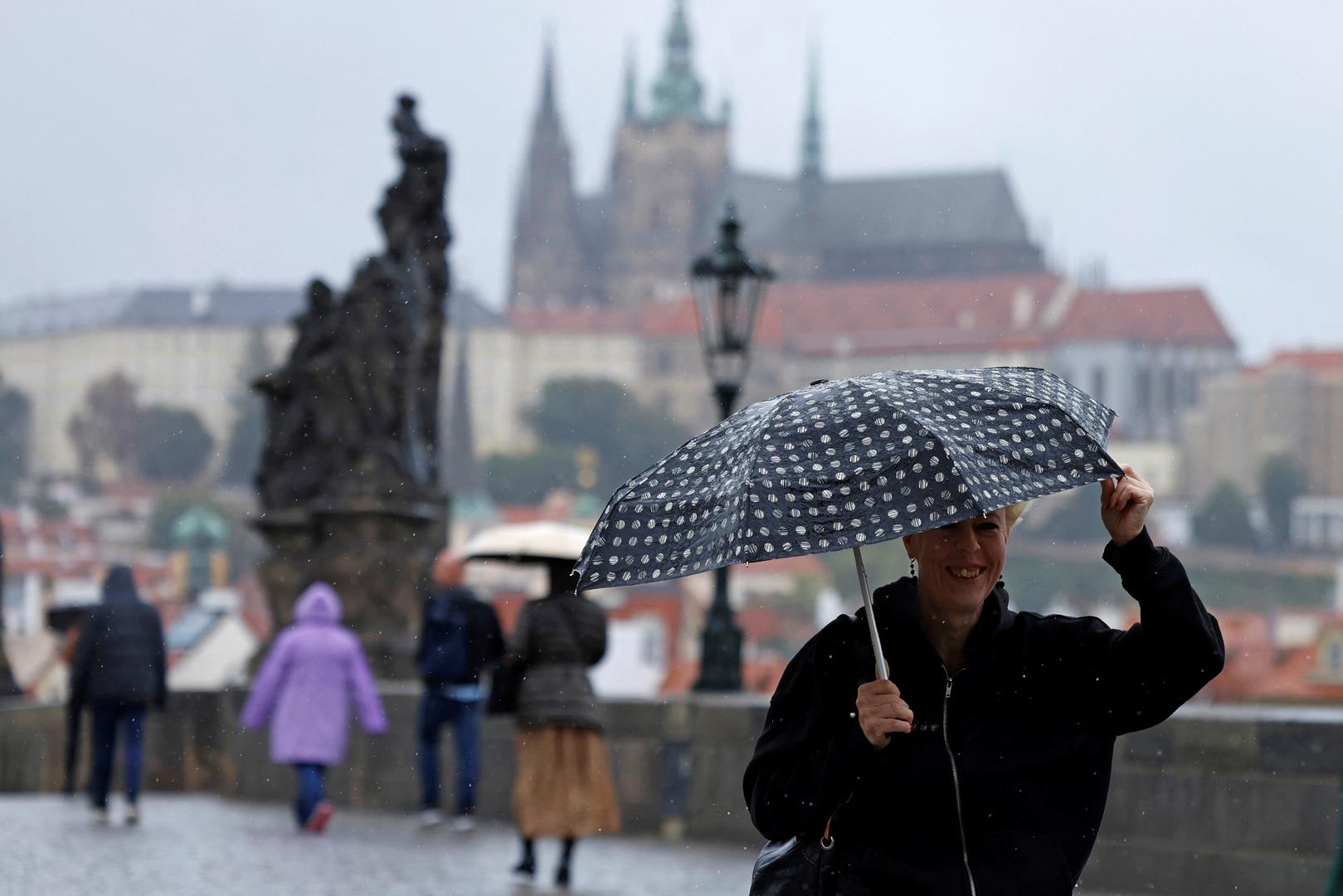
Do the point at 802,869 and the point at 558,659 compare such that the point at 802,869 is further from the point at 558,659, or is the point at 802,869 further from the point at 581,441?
the point at 581,441

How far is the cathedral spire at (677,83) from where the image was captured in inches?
5940

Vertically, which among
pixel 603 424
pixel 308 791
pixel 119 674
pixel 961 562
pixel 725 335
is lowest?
pixel 308 791

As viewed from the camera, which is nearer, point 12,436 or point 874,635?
point 874,635

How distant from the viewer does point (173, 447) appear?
133750 mm

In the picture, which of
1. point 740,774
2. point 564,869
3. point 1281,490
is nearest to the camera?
point 564,869

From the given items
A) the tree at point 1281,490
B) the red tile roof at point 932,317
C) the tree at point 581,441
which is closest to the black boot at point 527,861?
the tree at point 1281,490

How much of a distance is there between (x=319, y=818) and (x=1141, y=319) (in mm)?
125245

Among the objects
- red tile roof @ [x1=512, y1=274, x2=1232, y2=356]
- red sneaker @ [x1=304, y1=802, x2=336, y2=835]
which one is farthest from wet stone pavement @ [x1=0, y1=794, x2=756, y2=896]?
red tile roof @ [x1=512, y1=274, x2=1232, y2=356]

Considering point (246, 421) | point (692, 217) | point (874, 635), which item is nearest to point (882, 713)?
point (874, 635)

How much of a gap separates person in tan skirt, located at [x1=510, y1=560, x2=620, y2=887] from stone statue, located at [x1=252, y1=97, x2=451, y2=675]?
5696 millimetres

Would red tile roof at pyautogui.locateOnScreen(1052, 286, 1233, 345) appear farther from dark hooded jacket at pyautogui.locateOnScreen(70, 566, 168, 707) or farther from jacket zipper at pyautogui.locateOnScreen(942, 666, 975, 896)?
jacket zipper at pyautogui.locateOnScreen(942, 666, 975, 896)

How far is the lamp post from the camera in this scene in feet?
36.7

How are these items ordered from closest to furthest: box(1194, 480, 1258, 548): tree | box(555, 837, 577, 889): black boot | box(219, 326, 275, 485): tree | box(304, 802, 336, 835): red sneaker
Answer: box(555, 837, 577, 889): black boot, box(304, 802, 336, 835): red sneaker, box(1194, 480, 1258, 548): tree, box(219, 326, 275, 485): tree

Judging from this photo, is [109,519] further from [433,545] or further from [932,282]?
[433,545]
